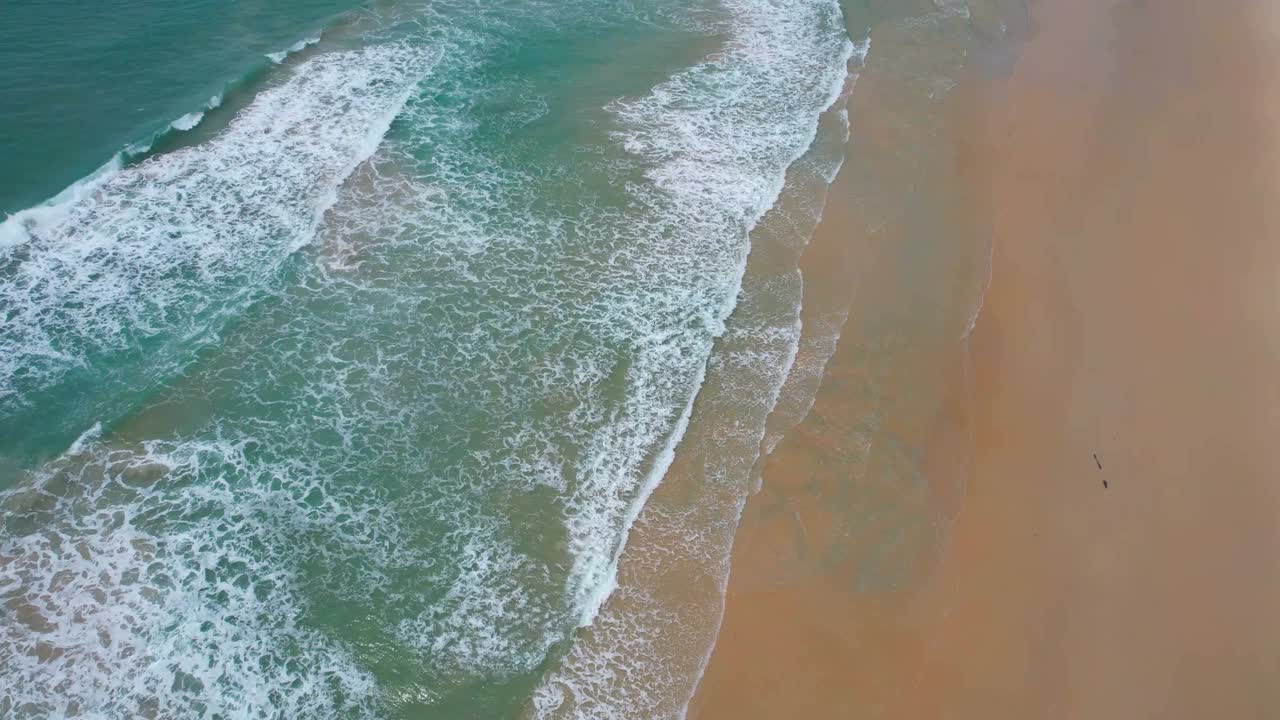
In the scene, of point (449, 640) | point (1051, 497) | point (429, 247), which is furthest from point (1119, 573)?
point (429, 247)

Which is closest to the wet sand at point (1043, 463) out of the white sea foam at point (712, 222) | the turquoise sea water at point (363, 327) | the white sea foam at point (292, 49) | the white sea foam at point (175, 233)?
the white sea foam at point (712, 222)

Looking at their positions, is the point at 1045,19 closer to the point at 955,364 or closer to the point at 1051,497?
the point at 955,364

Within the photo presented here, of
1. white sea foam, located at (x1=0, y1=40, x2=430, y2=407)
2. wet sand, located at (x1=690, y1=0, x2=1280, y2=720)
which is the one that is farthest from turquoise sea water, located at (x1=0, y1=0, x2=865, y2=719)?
wet sand, located at (x1=690, y1=0, x2=1280, y2=720)

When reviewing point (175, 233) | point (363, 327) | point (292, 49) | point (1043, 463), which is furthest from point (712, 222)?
point (292, 49)

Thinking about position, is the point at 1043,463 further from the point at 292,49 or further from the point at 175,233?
the point at 292,49

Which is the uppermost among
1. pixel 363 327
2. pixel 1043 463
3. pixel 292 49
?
pixel 292 49

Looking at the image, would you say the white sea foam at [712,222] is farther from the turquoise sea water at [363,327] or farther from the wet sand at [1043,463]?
the wet sand at [1043,463]

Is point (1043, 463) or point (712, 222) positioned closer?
point (1043, 463)
